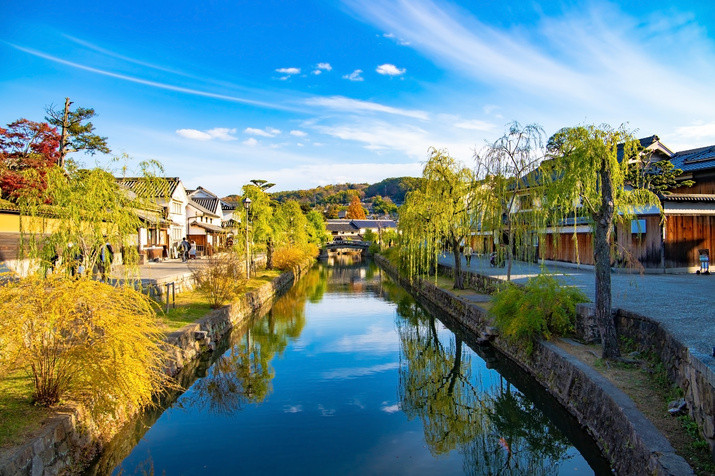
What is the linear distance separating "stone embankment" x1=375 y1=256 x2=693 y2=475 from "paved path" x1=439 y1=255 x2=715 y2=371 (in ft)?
3.62

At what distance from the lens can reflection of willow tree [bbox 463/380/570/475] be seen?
6.94 meters

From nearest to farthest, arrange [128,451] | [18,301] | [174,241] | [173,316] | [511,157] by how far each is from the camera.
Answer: [18,301] → [128,451] → [173,316] → [511,157] → [174,241]

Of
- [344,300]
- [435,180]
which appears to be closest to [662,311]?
[435,180]

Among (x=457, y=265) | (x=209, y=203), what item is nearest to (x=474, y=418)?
(x=457, y=265)

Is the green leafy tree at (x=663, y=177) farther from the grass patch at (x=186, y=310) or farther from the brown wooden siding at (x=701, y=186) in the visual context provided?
the grass patch at (x=186, y=310)

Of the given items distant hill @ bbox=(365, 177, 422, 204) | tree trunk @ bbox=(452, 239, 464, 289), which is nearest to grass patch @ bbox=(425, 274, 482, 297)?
tree trunk @ bbox=(452, 239, 464, 289)

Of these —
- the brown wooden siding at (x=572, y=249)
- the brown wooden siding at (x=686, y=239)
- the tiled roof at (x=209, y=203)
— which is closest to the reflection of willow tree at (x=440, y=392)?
the brown wooden siding at (x=572, y=249)

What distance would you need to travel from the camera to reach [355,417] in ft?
28.1

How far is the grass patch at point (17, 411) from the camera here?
509 cm

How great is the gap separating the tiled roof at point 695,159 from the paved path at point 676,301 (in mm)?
5250

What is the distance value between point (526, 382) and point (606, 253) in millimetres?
3503

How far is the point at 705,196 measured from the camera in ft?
58.4

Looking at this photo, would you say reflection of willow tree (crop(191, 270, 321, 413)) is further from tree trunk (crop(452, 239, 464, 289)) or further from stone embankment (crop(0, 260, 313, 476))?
tree trunk (crop(452, 239, 464, 289))

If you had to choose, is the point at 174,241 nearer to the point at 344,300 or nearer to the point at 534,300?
the point at 344,300
